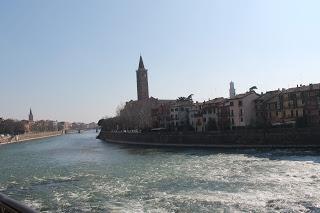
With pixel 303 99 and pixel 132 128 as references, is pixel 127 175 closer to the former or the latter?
pixel 303 99

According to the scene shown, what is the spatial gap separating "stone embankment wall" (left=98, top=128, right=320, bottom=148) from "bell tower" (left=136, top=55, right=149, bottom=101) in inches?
3175

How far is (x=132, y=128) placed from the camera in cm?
11688

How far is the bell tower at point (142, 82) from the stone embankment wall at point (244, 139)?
3175 inches

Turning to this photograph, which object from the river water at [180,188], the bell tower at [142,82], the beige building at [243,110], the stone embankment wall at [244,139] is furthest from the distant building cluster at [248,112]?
the bell tower at [142,82]

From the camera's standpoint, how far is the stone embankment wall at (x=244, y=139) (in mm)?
53750

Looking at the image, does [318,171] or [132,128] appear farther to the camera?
[132,128]

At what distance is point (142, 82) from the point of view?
163m

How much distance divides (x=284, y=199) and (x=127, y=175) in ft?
52.0

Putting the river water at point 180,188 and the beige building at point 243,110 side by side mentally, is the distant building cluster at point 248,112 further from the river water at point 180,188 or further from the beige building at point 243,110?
the river water at point 180,188

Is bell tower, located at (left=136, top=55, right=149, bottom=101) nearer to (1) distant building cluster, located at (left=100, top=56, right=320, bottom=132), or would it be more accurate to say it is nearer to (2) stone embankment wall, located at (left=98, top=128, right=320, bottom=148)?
(1) distant building cluster, located at (left=100, top=56, right=320, bottom=132)

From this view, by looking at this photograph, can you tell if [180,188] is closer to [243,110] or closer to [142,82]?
[243,110]

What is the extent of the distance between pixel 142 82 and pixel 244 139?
10460 cm

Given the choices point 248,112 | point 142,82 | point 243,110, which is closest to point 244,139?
point 243,110

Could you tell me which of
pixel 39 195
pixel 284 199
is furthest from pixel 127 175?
pixel 284 199
